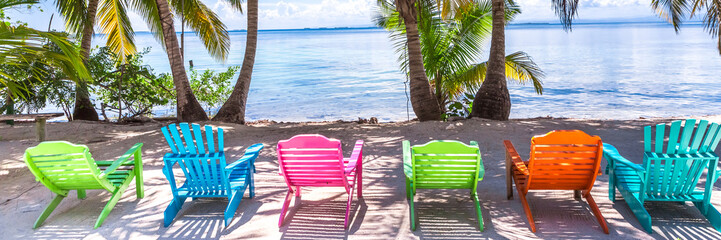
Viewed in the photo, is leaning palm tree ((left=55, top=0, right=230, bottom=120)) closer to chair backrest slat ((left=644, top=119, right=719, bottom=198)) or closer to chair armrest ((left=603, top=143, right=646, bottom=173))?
chair armrest ((left=603, top=143, right=646, bottom=173))

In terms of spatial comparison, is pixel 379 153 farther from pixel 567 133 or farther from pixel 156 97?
pixel 156 97

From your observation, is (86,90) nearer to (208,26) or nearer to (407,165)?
(208,26)

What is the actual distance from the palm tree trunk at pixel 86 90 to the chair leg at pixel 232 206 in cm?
752

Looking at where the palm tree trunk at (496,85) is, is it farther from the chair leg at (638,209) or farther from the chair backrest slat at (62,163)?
the chair backrest slat at (62,163)

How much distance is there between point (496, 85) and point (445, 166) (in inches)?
217

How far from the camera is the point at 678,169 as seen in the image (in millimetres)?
4504

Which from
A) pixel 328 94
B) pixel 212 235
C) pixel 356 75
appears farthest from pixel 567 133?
pixel 356 75

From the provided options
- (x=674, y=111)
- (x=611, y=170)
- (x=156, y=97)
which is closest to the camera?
(x=611, y=170)

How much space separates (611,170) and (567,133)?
86 centimetres


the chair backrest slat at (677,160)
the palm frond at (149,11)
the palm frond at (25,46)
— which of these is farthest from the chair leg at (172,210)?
the palm frond at (149,11)

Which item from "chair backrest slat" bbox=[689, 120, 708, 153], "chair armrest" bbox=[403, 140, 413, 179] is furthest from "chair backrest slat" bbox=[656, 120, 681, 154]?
"chair armrest" bbox=[403, 140, 413, 179]

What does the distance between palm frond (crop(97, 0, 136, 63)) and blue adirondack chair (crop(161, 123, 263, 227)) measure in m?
9.15

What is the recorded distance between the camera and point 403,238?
434cm

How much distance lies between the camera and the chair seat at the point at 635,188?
4.54 meters
